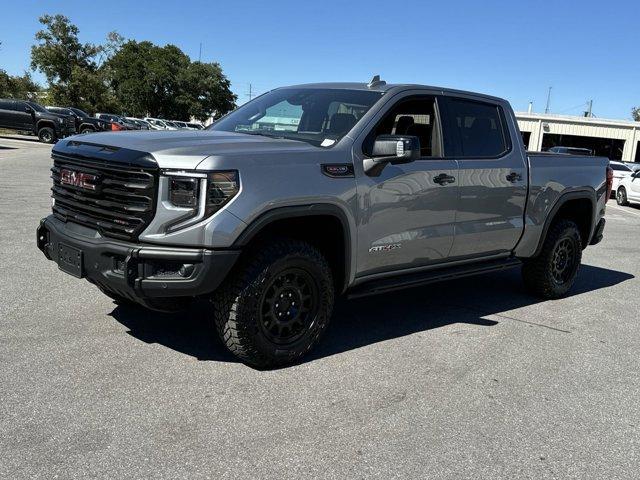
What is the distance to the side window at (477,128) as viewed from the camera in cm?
549

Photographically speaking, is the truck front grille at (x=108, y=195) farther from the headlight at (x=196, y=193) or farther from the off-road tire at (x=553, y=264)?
the off-road tire at (x=553, y=264)

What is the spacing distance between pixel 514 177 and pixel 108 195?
367 centimetres

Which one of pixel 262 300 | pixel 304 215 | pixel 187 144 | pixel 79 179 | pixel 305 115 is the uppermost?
pixel 305 115

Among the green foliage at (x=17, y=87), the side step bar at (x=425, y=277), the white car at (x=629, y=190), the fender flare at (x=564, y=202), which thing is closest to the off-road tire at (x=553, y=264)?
the fender flare at (x=564, y=202)

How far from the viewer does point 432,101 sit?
5316 millimetres

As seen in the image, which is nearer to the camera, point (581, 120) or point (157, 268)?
point (157, 268)

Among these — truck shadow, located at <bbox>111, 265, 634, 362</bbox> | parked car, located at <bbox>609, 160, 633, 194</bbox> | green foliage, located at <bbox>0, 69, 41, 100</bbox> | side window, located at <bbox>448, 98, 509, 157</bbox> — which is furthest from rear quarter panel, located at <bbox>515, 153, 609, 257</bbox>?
green foliage, located at <bbox>0, 69, 41, 100</bbox>

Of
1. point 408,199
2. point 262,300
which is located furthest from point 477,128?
point 262,300

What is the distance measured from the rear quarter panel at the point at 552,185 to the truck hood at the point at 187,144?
2786mm

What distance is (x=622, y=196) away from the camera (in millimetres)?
21719

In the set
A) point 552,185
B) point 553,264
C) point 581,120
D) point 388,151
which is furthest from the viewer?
point 581,120

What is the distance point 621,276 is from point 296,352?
5831 mm

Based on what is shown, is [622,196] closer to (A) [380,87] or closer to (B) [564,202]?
(B) [564,202]

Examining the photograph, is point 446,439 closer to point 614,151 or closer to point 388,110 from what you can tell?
point 388,110
